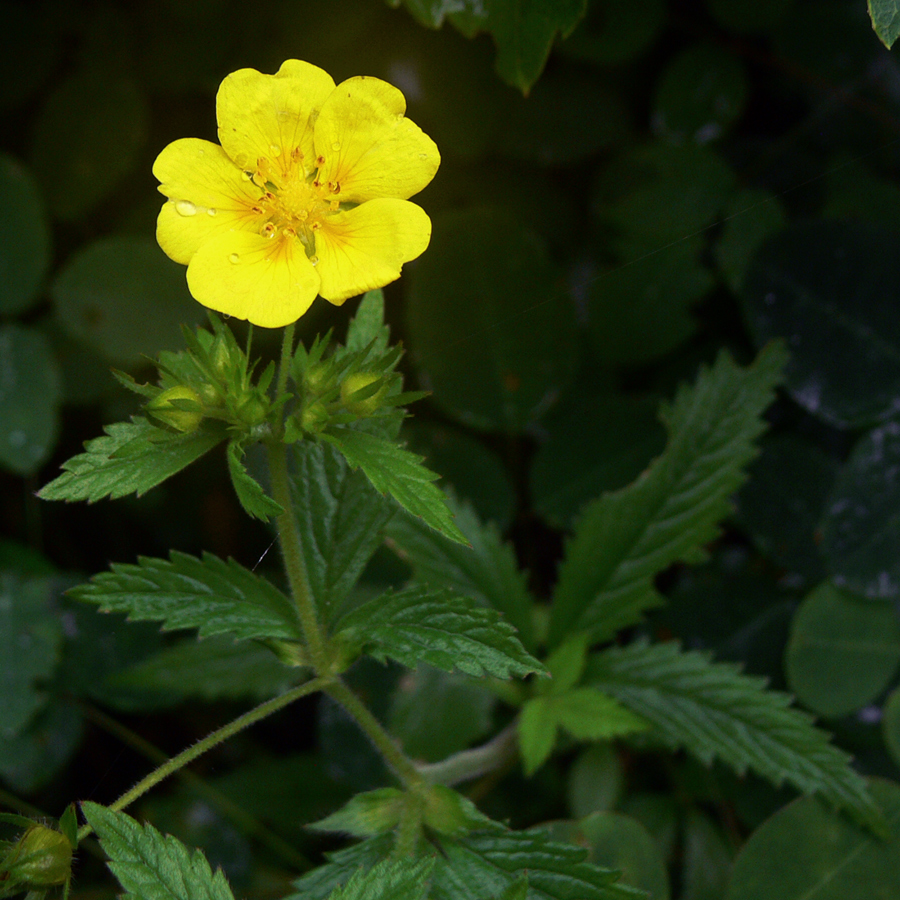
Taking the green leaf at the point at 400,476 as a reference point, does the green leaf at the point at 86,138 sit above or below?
above

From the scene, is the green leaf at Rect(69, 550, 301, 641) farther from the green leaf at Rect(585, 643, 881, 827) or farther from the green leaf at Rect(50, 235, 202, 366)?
the green leaf at Rect(50, 235, 202, 366)

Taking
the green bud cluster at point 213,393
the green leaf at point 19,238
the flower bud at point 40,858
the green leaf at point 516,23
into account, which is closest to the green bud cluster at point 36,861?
the flower bud at point 40,858

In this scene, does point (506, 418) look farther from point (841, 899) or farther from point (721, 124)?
point (841, 899)

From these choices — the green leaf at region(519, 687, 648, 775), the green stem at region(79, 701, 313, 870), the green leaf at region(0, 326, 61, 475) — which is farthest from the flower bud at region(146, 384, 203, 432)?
the green stem at region(79, 701, 313, 870)

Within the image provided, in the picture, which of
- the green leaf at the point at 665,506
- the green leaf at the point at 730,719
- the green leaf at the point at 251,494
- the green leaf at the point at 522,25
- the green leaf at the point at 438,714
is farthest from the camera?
the green leaf at the point at 438,714

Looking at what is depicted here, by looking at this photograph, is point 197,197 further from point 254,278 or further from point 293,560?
point 293,560

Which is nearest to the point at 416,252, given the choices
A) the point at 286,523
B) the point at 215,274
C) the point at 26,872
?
the point at 215,274

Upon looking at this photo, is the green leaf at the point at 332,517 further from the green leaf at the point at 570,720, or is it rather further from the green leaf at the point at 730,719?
the green leaf at the point at 730,719
